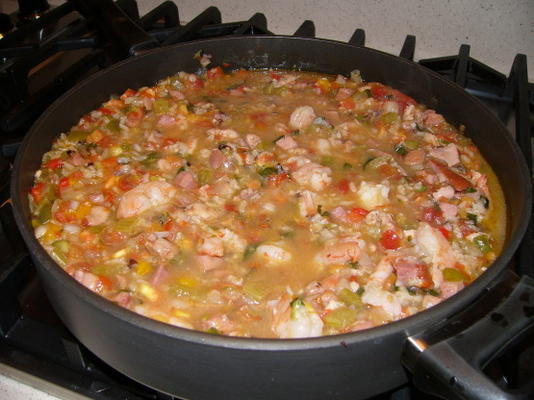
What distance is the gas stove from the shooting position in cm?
172

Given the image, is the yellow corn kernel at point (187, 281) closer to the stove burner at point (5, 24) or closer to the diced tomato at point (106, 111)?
the diced tomato at point (106, 111)

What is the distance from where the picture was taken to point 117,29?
254 cm

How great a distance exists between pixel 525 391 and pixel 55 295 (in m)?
1.14

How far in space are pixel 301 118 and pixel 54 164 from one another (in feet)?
3.26

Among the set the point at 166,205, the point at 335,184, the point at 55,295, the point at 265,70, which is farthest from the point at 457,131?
the point at 55,295

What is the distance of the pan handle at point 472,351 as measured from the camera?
1146 mm

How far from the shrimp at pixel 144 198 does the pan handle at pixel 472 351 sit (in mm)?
1022

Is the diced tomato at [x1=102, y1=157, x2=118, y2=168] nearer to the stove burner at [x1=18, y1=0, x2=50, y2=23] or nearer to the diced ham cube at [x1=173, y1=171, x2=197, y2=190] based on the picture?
the diced ham cube at [x1=173, y1=171, x2=197, y2=190]

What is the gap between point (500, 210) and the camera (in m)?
2.01

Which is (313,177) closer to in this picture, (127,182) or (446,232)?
(446,232)

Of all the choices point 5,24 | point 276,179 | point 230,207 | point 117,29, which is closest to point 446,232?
point 276,179

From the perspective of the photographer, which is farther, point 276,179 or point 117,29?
point 117,29

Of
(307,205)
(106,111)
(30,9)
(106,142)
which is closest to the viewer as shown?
(307,205)

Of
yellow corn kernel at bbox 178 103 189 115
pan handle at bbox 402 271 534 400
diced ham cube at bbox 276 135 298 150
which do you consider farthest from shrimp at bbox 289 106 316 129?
pan handle at bbox 402 271 534 400
